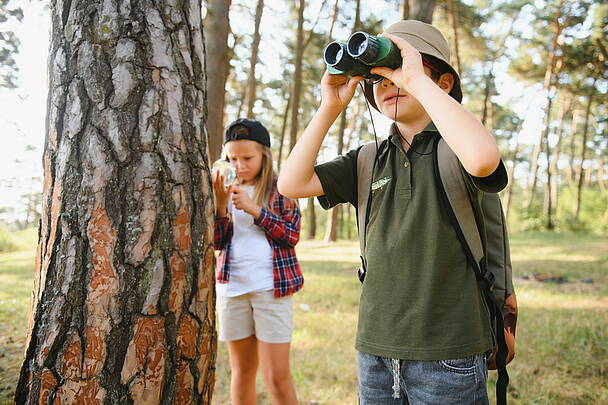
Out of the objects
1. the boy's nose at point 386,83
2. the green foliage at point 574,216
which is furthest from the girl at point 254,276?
the green foliage at point 574,216

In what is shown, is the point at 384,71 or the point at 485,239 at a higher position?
the point at 384,71

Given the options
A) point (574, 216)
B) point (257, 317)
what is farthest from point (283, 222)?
point (574, 216)

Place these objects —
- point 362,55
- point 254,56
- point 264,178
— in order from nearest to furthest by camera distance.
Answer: point 362,55
point 264,178
point 254,56

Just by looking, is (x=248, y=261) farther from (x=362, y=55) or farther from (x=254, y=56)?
(x=254, y=56)

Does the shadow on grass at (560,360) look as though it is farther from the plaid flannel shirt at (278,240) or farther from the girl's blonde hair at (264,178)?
the girl's blonde hair at (264,178)

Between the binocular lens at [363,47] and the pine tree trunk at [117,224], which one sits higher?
the binocular lens at [363,47]

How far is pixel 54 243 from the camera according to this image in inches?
62.4

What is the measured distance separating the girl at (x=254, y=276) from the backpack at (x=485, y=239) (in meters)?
0.99

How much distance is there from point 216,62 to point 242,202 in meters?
2.97

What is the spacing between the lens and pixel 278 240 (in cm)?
259

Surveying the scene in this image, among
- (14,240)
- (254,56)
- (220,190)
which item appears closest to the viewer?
(220,190)

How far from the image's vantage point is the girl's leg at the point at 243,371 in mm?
2580

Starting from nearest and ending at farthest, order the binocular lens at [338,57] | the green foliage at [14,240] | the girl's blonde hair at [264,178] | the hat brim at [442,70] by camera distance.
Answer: the binocular lens at [338,57] < the hat brim at [442,70] < the girl's blonde hair at [264,178] < the green foliage at [14,240]

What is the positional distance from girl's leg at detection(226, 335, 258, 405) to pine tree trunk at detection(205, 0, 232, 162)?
2.56m
